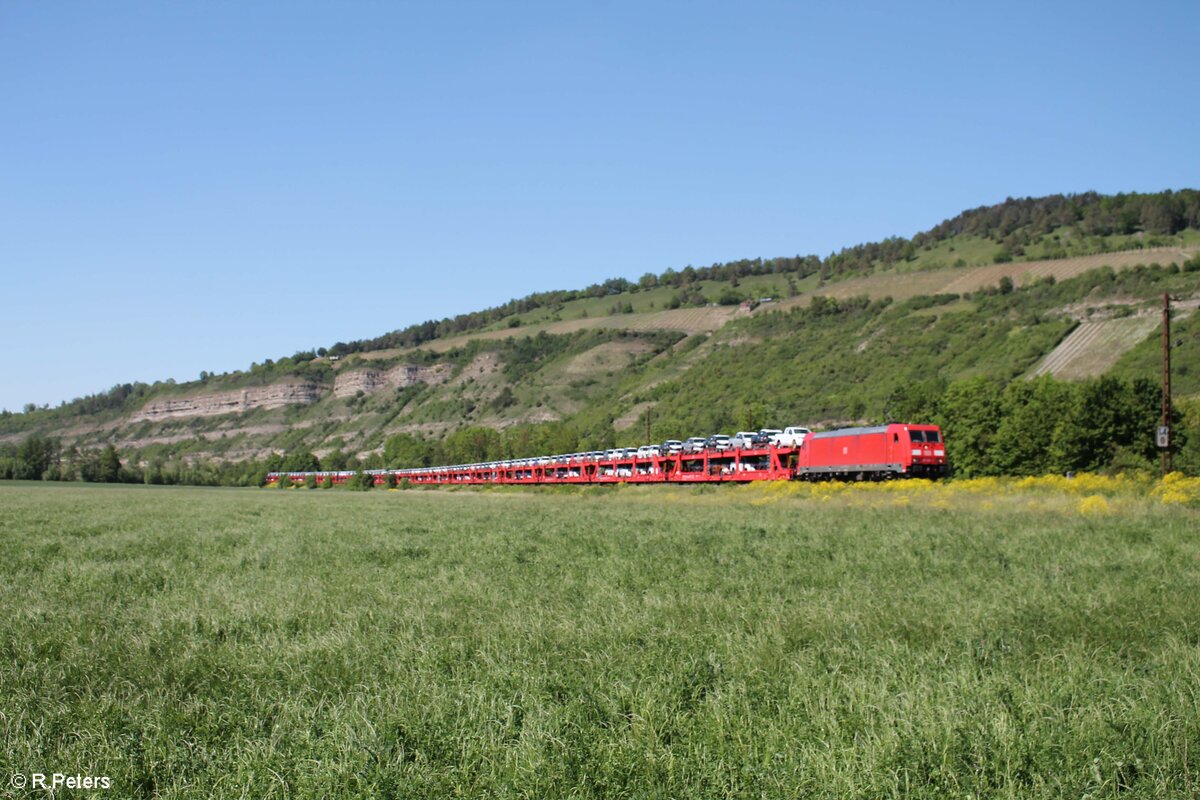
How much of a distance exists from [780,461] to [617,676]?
45.3 m

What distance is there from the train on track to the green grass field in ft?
102

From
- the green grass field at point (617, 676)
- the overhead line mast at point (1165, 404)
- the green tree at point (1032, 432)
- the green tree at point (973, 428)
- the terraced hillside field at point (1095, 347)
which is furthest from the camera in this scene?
the terraced hillside field at point (1095, 347)

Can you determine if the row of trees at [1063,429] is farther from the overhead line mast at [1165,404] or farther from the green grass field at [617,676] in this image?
the green grass field at [617,676]

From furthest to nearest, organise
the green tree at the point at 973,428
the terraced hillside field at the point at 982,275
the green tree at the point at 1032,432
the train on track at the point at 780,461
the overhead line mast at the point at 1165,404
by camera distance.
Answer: the terraced hillside field at the point at 982,275
the green tree at the point at 973,428
the green tree at the point at 1032,432
the train on track at the point at 780,461
the overhead line mast at the point at 1165,404

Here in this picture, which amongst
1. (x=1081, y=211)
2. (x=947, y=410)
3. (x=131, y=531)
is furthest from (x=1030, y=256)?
(x=131, y=531)

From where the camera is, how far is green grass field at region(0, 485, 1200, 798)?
4516mm

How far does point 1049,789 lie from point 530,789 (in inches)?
102

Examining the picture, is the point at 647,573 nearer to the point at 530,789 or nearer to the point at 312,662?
the point at 312,662

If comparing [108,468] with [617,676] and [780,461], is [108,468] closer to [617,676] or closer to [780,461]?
[780,461]

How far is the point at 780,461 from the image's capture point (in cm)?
5028

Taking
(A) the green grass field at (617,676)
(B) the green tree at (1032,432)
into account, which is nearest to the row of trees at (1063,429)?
(B) the green tree at (1032,432)

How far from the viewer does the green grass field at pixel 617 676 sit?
4.52 m

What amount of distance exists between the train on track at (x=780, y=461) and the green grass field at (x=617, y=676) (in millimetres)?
31230

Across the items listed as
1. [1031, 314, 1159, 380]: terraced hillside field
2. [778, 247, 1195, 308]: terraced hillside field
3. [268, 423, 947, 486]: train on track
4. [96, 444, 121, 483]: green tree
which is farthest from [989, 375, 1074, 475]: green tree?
[96, 444, 121, 483]: green tree
